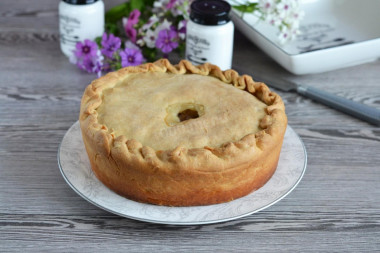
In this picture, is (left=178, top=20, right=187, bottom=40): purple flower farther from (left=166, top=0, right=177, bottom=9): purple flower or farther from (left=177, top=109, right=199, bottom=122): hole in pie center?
(left=177, top=109, right=199, bottom=122): hole in pie center

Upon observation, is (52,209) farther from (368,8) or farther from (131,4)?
(368,8)

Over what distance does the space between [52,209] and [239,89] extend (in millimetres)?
610

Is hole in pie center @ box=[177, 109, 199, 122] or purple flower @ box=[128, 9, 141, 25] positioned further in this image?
purple flower @ box=[128, 9, 141, 25]

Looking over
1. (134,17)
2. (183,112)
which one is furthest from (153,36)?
(183,112)

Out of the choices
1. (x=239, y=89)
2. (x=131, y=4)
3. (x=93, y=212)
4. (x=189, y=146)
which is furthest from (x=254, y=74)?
(x=93, y=212)

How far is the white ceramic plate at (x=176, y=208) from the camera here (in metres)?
1.22

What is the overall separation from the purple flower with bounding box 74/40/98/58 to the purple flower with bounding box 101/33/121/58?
36mm

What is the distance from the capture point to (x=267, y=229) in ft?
4.17

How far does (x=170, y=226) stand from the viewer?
1268mm

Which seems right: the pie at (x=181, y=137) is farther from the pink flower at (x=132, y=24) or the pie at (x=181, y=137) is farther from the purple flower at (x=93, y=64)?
the pink flower at (x=132, y=24)

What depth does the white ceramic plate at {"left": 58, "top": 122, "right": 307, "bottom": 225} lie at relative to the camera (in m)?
1.22

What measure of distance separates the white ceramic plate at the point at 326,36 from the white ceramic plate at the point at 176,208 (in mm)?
492

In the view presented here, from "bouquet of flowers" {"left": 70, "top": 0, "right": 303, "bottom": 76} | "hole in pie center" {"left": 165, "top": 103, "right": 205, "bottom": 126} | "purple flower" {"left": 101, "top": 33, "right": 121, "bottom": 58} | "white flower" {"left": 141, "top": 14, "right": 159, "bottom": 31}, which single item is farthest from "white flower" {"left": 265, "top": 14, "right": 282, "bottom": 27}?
"hole in pie center" {"left": 165, "top": 103, "right": 205, "bottom": 126}

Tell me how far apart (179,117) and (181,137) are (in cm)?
15
